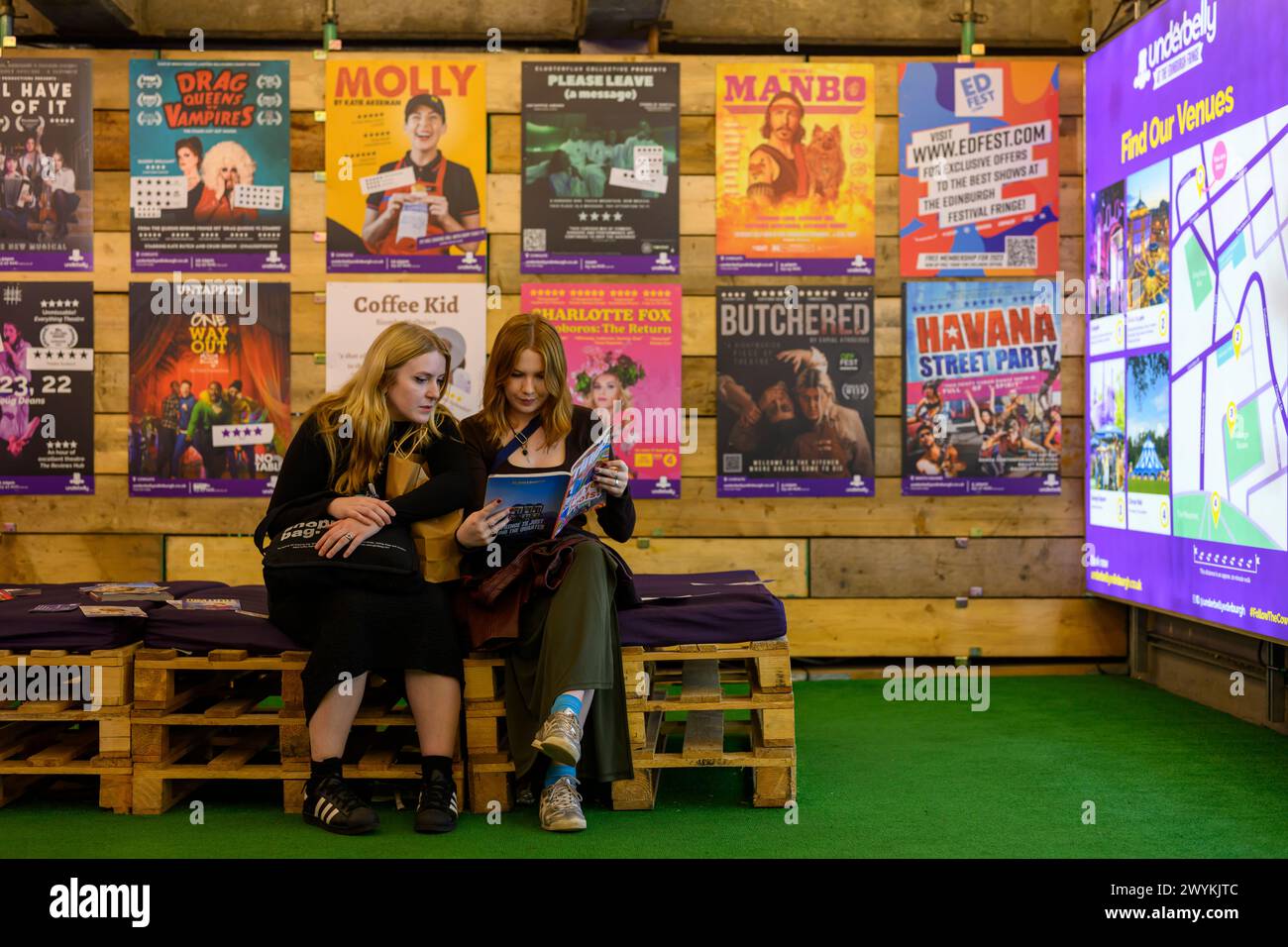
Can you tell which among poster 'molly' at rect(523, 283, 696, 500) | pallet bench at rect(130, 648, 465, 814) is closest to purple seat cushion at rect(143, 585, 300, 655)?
pallet bench at rect(130, 648, 465, 814)

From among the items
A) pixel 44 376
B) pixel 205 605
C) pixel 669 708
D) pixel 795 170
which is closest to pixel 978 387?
pixel 795 170

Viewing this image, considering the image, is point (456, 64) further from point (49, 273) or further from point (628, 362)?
point (49, 273)

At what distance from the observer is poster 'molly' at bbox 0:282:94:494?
5.09 m

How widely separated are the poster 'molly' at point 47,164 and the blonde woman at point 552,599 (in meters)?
2.61

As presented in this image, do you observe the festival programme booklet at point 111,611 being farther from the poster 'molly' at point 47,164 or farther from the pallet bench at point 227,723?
the poster 'molly' at point 47,164

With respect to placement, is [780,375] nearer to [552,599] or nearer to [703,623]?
[703,623]

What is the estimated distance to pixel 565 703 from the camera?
2.93 metres

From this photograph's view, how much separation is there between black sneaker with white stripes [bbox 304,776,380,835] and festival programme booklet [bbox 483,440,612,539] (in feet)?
2.46

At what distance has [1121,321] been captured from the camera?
15.9ft

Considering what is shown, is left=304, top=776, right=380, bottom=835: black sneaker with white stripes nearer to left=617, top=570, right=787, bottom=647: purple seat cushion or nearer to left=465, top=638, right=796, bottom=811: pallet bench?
left=465, top=638, right=796, bottom=811: pallet bench

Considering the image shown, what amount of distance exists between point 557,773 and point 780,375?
8.31 feet

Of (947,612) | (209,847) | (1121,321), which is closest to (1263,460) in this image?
(1121,321)

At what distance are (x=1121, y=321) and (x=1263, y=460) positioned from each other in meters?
1.19

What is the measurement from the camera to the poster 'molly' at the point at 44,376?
5.09 metres
